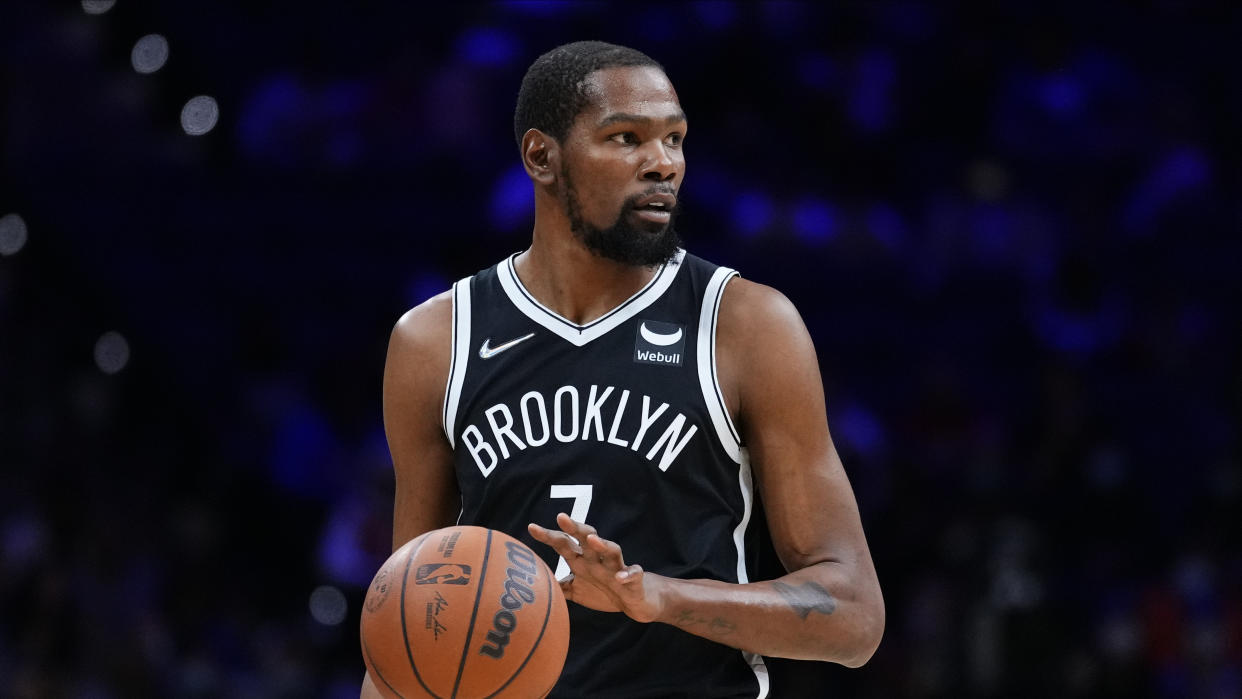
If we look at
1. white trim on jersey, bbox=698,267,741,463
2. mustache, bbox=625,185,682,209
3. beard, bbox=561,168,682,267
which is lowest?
white trim on jersey, bbox=698,267,741,463

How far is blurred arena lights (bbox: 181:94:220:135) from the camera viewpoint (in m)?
9.46

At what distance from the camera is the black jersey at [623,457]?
324 cm

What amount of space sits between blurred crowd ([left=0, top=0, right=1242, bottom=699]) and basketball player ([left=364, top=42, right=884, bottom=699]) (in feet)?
15.9

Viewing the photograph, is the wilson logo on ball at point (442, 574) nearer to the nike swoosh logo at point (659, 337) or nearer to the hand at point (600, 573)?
the hand at point (600, 573)

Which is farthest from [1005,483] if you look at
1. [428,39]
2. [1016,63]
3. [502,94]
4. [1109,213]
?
[428,39]

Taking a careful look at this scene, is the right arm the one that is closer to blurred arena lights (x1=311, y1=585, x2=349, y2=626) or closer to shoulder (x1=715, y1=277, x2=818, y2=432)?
shoulder (x1=715, y1=277, x2=818, y2=432)

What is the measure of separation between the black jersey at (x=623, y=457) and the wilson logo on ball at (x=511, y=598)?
1.30 feet

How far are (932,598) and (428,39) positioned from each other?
463 centimetres

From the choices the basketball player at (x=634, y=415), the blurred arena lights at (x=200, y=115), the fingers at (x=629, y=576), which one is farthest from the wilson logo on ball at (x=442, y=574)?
the blurred arena lights at (x=200, y=115)

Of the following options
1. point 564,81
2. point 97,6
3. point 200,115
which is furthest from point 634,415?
point 97,6

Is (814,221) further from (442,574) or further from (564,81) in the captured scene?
Answer: (442,574)

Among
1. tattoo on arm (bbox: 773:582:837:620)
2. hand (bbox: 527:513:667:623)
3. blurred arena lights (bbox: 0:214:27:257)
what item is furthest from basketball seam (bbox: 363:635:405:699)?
blurred arena lights (bbox: 0:214:27:257)

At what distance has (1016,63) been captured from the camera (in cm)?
947

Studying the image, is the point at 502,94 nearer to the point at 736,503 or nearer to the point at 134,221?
the point at 134,221
